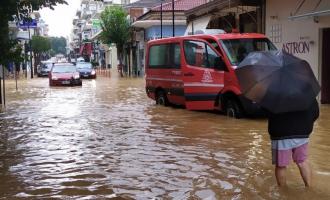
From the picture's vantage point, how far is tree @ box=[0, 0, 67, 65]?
1111 cm

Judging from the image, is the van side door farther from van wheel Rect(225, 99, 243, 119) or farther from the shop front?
the shop front

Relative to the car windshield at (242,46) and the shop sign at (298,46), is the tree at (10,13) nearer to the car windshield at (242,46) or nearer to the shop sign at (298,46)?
the car windshield at (242,46)

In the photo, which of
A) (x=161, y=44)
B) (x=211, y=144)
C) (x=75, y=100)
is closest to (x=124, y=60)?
(x=75, y=100)

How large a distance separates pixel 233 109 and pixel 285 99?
7.44 m

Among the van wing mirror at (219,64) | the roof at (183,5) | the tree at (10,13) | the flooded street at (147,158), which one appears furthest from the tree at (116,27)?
the tree at (10,13)

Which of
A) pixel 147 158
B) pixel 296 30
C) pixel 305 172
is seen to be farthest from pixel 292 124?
pixel 296 30

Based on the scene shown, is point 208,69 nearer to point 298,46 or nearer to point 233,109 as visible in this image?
point 233,109

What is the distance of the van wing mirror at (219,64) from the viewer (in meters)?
13.5

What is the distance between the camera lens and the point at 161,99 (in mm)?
17562

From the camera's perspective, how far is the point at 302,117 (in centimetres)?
620

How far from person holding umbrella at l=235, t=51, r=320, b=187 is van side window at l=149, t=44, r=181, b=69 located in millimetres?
9400

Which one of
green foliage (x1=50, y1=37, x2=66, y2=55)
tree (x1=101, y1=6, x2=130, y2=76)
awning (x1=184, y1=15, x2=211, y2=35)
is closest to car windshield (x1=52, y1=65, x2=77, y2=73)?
awning (x1=184, y1=15, x2=211, y2=35)

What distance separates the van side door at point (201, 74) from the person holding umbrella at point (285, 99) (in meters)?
7.20

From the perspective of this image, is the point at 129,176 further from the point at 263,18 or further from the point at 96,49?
the point at 96,49
